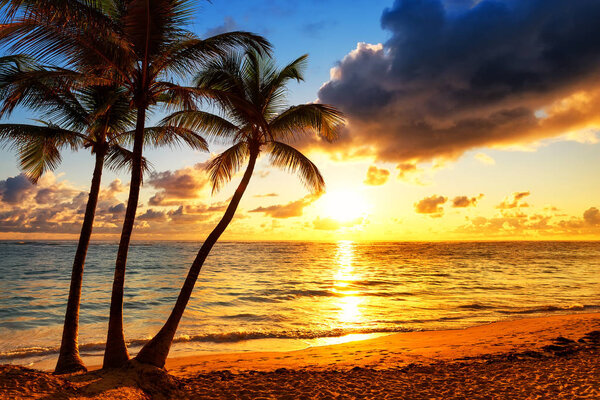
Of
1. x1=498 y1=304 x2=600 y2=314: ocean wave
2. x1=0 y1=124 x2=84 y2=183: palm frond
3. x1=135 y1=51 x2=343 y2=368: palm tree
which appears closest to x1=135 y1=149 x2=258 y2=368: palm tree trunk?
x1=135 y1=51 x2=343 y2=368: palm tree

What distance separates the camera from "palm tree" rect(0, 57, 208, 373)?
7.31 metres

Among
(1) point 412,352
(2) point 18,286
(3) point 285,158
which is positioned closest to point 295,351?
(1) point 412,352

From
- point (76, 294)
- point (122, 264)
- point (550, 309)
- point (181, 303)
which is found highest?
point (122, 264)

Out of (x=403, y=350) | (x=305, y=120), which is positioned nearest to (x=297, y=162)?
(x=305, y=120)

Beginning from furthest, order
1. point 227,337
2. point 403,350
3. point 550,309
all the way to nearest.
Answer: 1. point 550,309
2. point 227,337
3. point 403,350

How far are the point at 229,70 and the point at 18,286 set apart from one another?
1129 inches

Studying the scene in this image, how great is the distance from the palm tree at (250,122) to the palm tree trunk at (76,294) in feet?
6.46

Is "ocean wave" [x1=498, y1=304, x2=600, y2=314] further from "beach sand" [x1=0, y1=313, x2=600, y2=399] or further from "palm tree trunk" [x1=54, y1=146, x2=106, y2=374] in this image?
"palm tree trunk" [x1=54, y1=146, x2=106, y2=374]

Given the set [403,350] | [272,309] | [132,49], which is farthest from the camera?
[272,309]

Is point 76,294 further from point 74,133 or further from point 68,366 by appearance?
point 74,133

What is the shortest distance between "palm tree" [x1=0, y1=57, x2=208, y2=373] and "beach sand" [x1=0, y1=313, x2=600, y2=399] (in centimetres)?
181

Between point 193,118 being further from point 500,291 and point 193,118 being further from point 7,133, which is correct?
point 500,291

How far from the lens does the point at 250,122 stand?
339 inches

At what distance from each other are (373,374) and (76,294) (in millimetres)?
6614
